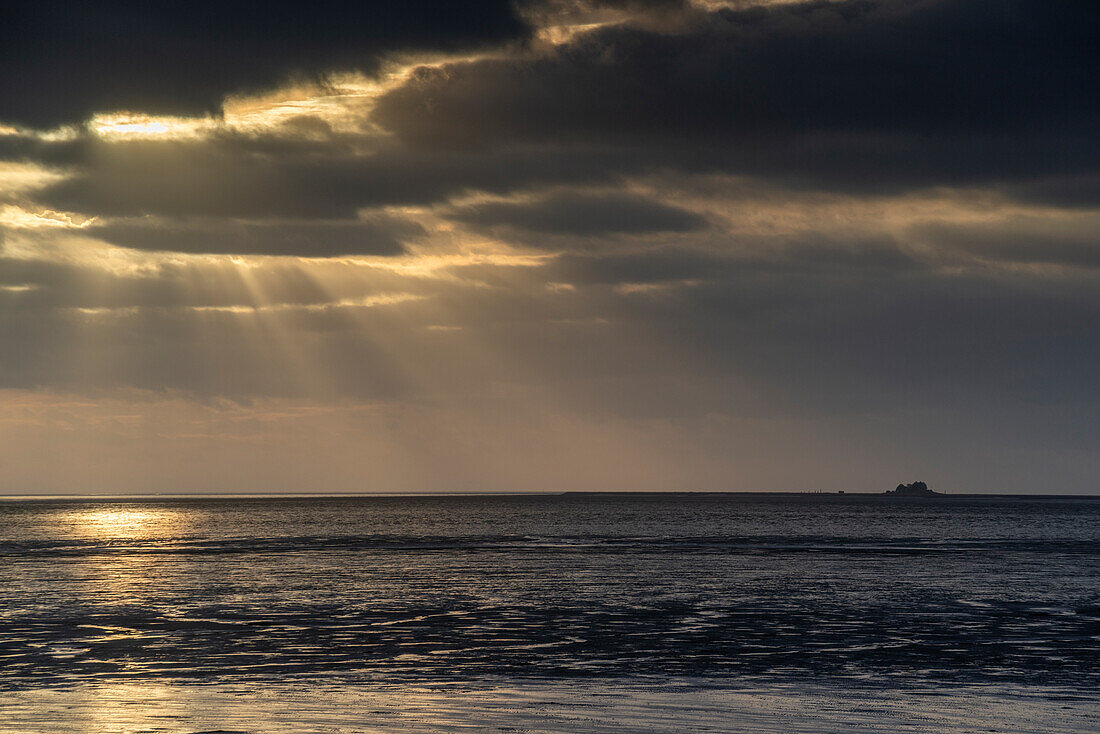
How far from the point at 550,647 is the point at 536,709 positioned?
9278 millimetres

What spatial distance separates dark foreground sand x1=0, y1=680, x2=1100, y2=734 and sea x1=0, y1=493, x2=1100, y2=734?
0.09 metres

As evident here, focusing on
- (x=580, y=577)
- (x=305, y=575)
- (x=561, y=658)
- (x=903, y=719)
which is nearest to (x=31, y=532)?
(x=305, y=575)

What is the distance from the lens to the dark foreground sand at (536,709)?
68.4 feet

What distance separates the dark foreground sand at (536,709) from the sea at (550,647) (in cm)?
9

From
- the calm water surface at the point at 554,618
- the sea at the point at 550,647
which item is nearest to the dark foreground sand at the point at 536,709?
the sea at the point at 550,647

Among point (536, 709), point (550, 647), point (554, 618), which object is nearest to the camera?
point (536, 709)

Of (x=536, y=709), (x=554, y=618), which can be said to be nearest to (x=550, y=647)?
(x=554, y=618)

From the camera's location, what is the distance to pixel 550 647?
3170 cm

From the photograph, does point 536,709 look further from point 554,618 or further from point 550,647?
point 554,618

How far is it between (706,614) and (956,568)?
29.3 m

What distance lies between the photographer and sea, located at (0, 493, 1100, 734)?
22.1 metres

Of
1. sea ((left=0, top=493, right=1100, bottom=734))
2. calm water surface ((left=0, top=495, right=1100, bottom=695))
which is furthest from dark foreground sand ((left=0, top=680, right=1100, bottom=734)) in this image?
calm water surface ((left=0, top=495, right=1100, bottom=695))

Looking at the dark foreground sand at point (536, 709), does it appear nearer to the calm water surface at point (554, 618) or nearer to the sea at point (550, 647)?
the sea at point (550, 647)

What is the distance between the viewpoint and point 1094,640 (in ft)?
108
